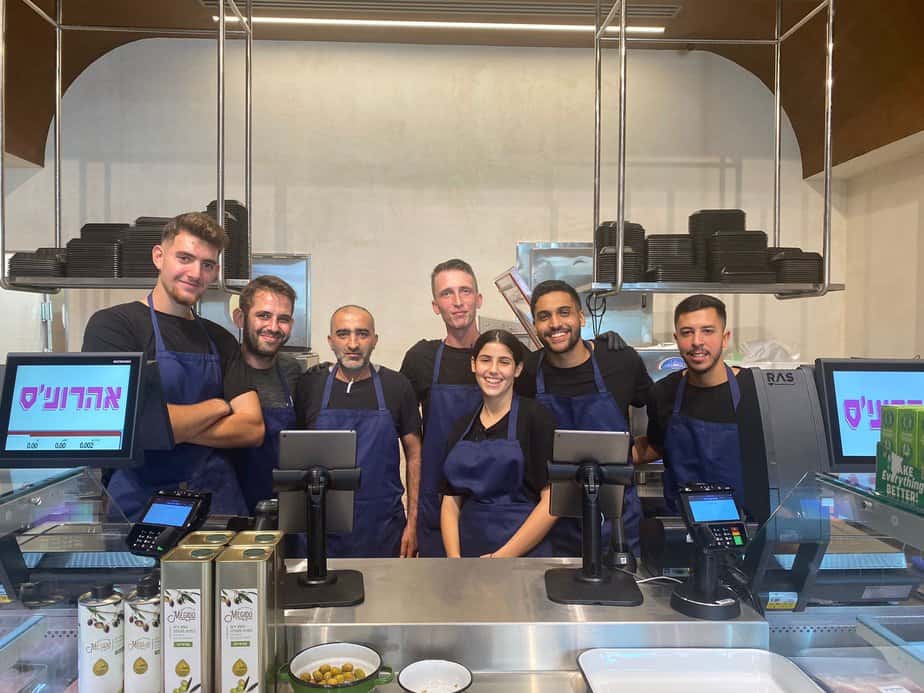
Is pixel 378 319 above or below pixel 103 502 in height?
above

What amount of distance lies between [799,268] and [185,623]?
310 cm

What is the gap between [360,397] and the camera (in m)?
2.70

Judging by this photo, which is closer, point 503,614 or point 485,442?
point 503,614

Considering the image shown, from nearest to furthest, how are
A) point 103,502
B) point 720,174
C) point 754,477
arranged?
point 103,502, point 754,477, point 720,174

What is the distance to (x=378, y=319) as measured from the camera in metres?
4.61

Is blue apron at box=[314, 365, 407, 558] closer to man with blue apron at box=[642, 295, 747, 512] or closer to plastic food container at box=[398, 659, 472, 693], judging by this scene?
Result: man with blue apron at box=[642, 295, 747, 512]

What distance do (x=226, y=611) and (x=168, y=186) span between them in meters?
3.94

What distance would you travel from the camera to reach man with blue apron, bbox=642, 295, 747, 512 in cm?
255

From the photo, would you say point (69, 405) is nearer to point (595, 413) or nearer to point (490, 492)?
point (490, 492)

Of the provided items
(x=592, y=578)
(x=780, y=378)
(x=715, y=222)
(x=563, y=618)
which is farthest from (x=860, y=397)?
(x=715, y=222)

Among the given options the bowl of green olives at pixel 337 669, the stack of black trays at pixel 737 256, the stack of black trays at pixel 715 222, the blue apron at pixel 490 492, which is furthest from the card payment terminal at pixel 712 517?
the stack of black trays at pixel 715 222

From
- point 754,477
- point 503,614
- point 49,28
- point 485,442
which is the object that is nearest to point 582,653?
point 503,614

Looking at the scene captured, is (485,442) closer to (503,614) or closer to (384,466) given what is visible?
(384,466)

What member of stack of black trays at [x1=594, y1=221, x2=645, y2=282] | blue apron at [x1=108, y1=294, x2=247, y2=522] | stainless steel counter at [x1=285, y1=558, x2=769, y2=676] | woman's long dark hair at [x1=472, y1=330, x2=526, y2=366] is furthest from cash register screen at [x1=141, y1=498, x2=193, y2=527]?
stack of black trays at [x1=594, y1=221, x2=645, y2=282]
